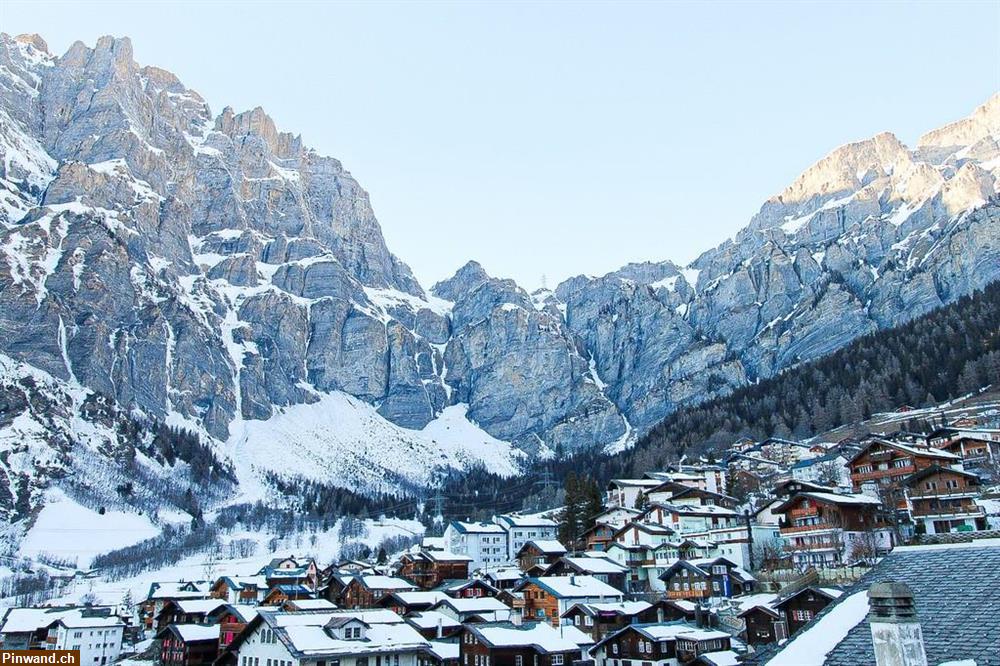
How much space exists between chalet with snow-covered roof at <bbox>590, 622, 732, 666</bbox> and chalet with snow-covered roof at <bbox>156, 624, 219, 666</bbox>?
3527cm

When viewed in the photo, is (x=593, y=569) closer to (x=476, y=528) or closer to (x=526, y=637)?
(x=526, y=637)

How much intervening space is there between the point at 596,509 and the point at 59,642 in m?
66.3

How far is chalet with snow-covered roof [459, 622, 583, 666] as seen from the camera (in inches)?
2232

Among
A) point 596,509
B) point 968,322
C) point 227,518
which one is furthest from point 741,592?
point 227,518

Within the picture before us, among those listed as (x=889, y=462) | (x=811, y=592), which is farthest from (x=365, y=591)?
(x=889, y=462)

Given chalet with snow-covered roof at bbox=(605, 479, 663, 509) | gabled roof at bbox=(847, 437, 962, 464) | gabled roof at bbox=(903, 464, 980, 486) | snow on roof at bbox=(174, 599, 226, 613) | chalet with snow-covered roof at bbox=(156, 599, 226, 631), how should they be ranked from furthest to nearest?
chalet with snow-covered roof at bbox=(605, 479, 663, 509)
gabled roof at bbox=(847, 437, 962, 464)
snow on roof at bbox=(174, 599, 226, 613)
chalet with snow-covered roof at bbox=(156, 599, 226, 631)
gabled roof at bbox=(903, 464, 980, 486)

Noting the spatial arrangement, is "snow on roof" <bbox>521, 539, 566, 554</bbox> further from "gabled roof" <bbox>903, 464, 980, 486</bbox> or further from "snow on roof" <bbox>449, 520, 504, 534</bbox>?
"gabled roof" <bbox>903, 464, 980, 486</bbox>

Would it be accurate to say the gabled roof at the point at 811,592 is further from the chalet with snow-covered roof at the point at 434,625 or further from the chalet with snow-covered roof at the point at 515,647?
the chalet with snow-covered roof at the point at 434,625

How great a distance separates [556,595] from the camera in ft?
227

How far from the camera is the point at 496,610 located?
71.0 metres

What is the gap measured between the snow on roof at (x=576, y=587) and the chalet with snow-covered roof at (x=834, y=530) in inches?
719

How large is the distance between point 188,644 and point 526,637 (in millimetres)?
32009

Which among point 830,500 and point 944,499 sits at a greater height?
point 830,500

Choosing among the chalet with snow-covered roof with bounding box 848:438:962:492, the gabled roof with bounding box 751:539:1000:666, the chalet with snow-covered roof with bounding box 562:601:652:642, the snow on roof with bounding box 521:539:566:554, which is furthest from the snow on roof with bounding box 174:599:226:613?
the gabled roof with bounding box 751:539:1000:666
